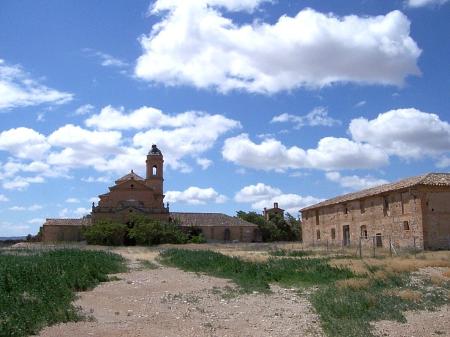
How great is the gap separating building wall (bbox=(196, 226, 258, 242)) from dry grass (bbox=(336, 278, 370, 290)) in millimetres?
54451

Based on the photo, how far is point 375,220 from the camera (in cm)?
4450

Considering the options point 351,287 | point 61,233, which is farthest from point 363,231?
point 61,233

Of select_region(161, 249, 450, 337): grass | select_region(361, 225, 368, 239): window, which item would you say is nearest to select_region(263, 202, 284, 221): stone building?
select_region(361, 225, 368, 239): window

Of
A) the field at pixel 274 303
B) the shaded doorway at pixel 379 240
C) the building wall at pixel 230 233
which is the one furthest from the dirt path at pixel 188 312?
the building wall at pixel 230 233

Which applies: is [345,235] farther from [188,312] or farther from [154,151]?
[188,312]

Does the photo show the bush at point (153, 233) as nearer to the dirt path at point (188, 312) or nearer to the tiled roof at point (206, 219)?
the tiled roof at point (206, 219)

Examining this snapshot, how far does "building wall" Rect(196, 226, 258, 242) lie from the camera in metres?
72.4

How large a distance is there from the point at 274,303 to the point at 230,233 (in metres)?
59.3

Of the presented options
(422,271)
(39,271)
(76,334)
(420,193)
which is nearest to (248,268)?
(422,271)

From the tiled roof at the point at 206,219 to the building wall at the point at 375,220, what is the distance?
17432mm

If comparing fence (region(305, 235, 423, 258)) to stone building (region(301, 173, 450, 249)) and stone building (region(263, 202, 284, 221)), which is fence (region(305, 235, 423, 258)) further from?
stone building (region(263, 202, 284, 221))

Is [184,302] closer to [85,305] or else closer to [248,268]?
[85,305]

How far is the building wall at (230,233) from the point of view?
237 ft

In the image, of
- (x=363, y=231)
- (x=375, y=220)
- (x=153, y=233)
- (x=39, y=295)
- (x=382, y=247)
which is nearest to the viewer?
(x=39, y=295)
